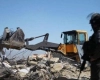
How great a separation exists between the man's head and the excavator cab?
9.01 meters

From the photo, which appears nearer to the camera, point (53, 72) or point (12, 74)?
point (12, 74)

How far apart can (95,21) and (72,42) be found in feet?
30.7

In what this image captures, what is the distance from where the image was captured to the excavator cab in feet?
42.9

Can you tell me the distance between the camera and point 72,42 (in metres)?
13.2

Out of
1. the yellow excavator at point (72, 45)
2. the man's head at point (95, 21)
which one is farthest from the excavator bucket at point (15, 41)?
the man's head at point (95, 21)

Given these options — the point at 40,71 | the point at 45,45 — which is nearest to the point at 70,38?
the point at 45,45

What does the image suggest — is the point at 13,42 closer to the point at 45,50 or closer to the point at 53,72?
the point at 53,72

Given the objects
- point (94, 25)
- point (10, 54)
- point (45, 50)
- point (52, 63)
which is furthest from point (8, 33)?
A: point (94, 25)

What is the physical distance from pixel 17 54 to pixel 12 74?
0.95m

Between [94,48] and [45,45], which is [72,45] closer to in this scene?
[45,45]

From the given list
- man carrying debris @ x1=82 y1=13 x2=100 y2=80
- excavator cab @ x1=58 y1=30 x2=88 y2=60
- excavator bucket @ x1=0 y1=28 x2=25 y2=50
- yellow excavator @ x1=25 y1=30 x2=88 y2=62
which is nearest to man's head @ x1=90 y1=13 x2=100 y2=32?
man carrying debris @ x1=82 y1=13 x2=100 y2=80

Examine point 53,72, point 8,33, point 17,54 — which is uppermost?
point 8,33

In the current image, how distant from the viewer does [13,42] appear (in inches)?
313

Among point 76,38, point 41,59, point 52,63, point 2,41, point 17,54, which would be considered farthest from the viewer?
point 76,38
